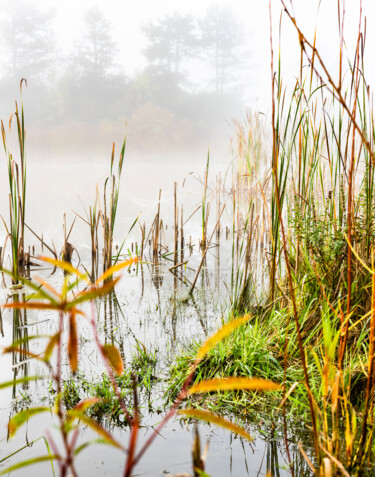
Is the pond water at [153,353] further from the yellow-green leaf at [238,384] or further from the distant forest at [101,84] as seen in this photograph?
the distant forest at [101,84]

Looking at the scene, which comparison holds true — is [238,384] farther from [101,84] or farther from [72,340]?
[101,84]

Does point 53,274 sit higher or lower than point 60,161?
lower

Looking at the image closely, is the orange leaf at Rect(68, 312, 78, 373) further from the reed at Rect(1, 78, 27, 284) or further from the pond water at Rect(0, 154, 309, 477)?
the reed at Rect(1, 78, 27, 284)

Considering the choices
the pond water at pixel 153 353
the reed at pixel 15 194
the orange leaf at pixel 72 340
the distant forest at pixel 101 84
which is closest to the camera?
the orange leaf at pixel 72 340

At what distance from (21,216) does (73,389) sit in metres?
1.21

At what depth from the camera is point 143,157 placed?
55.2 ft

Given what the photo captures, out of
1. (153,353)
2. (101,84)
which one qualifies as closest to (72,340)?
(153,353)

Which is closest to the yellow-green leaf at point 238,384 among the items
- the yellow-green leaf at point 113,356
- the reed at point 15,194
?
the yellow-green leaf at point 113,356

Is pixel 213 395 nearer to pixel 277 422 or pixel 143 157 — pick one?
pixel 277 422

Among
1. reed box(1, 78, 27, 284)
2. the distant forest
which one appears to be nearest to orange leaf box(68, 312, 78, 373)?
reed box(1, 78, 27, 284)

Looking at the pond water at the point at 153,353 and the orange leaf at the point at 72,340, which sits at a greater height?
the orange leaf at the point at 72,340

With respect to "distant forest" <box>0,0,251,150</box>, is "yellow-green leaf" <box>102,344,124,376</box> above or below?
below

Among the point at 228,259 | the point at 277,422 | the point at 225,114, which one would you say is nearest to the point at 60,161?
the point at 225,114

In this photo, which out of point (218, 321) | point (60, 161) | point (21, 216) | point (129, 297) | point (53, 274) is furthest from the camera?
point (60, 161)
